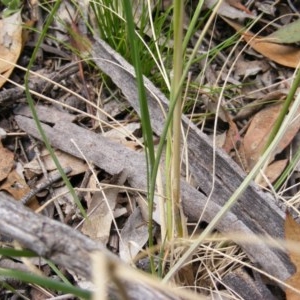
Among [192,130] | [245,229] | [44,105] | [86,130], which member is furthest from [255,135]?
[44,105]

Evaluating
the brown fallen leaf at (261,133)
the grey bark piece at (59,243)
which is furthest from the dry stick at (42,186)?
the grey bark piece at (59,243)

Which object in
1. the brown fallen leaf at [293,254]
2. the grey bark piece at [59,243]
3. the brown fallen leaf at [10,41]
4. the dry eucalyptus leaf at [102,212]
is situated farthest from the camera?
the brown fallen leaf at [10,41]

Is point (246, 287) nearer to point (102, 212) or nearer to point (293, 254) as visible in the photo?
point (293, 254)

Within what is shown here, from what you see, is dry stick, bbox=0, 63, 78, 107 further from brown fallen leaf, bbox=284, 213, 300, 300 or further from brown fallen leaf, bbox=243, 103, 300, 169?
brown fallen leaf, bbox=284, 213, 300, 300

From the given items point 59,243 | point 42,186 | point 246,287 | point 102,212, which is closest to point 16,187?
point 42,186

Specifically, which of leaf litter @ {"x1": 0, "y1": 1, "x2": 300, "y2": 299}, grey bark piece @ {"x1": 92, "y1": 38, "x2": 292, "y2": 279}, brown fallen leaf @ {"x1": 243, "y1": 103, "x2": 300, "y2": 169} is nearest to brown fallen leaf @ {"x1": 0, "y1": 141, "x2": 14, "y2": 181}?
leaf litter @ {"x1": 0, "y1": 1, "x2": 300, "y2": 299}

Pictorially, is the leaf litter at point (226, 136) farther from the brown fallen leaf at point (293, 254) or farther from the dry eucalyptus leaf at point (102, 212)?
the brown fallen leaf at point (293, 254)
